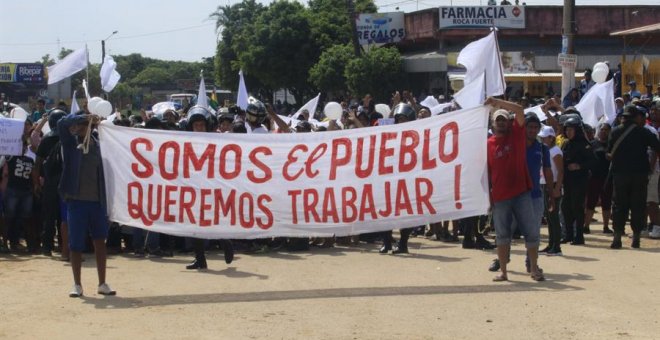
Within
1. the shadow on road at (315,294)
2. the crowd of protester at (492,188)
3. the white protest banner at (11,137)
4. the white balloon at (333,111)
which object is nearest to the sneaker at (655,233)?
the crowd of protester at (492,188)

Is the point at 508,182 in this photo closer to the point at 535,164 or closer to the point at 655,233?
the point at 535,164

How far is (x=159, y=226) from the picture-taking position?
1032 cm

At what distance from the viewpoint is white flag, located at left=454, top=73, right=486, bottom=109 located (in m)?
12.9

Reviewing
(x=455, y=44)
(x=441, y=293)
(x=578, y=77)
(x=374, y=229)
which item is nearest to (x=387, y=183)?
(x=374, y=229)

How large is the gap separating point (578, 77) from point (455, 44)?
1258cm

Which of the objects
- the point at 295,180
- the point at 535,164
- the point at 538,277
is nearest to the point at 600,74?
the point at 535,164

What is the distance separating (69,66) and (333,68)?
31397 mm

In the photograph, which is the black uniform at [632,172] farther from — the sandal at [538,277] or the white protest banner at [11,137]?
the white protest banner at [11,137]

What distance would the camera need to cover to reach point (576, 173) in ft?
44.8

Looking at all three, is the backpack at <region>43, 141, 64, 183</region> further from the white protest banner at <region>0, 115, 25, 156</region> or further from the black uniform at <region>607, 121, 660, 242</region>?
the black uniform at <region>607, 121, 660, 242</region>

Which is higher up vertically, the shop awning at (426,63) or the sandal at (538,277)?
the shop awning at (426,63)

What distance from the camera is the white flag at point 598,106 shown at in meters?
17.2

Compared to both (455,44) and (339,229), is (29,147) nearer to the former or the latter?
(339,229)

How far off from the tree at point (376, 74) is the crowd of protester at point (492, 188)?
91.8 ft
